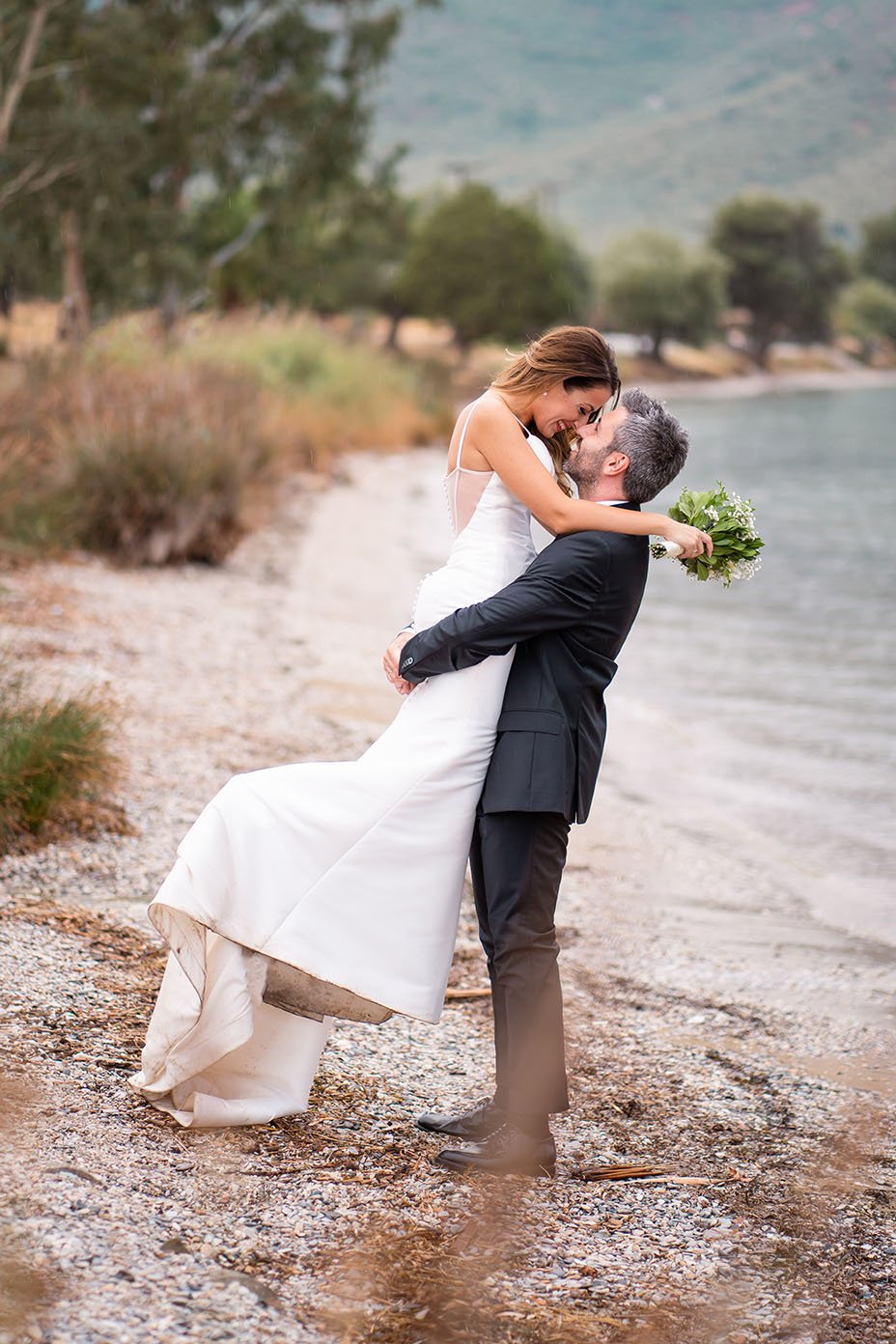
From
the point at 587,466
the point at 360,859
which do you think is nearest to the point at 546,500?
the point at 587,466

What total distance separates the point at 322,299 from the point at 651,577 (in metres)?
45.0

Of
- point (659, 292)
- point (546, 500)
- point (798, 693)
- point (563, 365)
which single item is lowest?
point (798, 693)

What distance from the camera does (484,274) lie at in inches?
2913

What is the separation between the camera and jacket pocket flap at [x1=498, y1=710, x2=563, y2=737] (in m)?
3.70

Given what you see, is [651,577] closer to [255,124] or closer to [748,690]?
[748,690]

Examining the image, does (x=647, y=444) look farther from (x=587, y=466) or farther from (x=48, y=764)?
(x=48, y=764)

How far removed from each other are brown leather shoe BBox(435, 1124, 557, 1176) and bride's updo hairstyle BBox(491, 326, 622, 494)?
1.93 meters

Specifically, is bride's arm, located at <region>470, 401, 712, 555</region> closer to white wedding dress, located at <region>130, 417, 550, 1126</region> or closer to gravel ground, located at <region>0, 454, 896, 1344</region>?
white wedding dress, located at <region>130, 417, 550, 1126</region>

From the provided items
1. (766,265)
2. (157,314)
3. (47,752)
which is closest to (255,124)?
(157,314)

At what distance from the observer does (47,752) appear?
19.4 feet

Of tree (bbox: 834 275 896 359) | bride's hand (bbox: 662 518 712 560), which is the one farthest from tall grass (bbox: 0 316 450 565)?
tree (bbox: 834 275 896 359)

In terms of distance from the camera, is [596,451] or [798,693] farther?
[798,693]

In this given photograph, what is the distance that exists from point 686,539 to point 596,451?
33cm

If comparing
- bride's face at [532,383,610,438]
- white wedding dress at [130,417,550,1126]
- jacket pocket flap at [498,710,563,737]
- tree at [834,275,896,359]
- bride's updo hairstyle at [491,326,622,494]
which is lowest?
white wedding dress at [130,417,550,1126]
